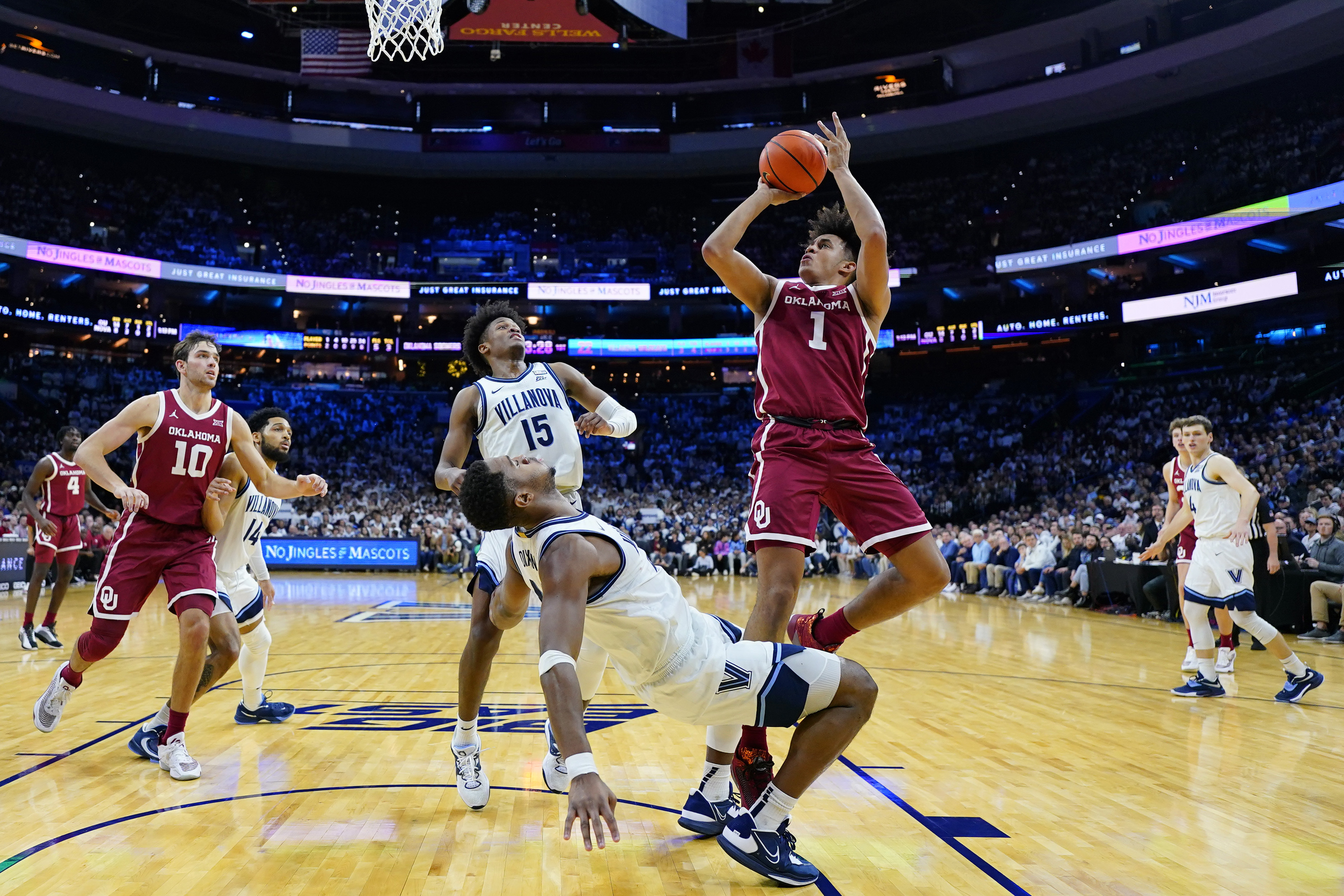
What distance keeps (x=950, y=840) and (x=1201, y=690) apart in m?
4.47

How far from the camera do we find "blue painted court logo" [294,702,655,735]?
5.77 m

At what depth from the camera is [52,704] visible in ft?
16.3

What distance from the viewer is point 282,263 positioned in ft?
119

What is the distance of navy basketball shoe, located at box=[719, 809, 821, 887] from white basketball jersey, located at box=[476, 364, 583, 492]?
6.14ft

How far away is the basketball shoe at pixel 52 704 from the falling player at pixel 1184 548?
286 inches

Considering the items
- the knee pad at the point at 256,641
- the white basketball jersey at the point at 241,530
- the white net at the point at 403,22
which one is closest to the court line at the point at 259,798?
the knee pad at the point at 256,641

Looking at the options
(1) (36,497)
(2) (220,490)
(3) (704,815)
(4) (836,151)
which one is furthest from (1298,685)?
(1) (36,497)

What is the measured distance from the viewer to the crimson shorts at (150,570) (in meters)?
4.80

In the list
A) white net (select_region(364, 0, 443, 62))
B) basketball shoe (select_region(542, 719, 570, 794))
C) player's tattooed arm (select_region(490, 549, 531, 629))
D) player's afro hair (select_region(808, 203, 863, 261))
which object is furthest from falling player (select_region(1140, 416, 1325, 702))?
white net (select_region(364, 0, 443, 62))

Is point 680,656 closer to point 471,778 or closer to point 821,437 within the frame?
point 821,437

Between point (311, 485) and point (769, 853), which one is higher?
point (311, 485)

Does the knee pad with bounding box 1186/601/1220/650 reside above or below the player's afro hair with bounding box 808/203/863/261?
below

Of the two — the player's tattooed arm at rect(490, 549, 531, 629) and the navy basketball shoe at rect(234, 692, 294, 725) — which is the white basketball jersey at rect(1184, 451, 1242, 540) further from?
the navy basketball shoe at rect(234, 692, 294, 725)

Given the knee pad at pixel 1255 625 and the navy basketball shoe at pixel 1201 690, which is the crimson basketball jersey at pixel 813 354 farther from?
the navy basketball shoe at pixel 1201 690
